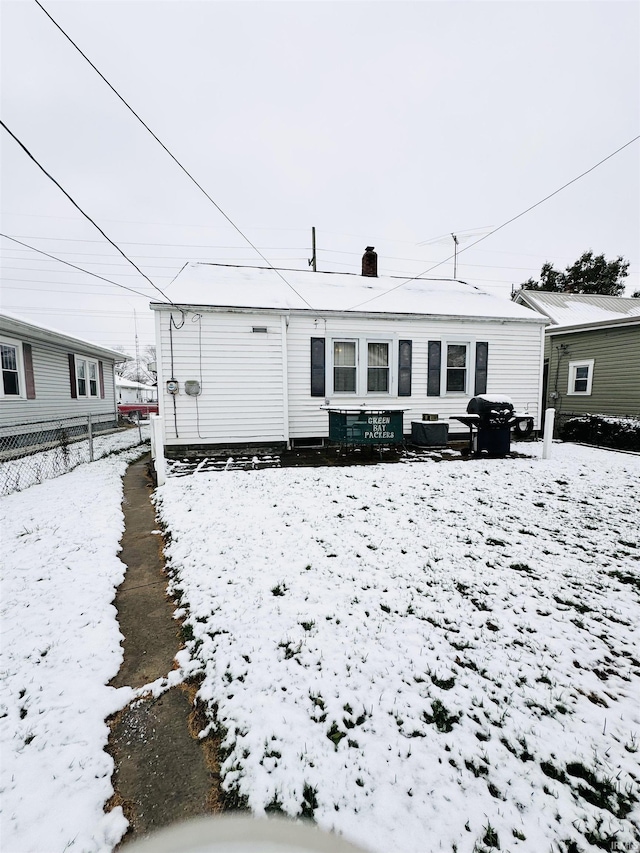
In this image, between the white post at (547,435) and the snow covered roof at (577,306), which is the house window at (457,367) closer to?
the white post at (547,435)

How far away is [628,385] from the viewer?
1238cm

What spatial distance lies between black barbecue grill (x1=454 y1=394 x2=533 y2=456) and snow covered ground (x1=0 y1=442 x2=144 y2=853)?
793cm

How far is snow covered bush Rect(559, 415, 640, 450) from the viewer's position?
34.5 ft

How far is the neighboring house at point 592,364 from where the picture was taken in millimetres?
12289

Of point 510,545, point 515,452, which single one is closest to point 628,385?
point 515,452

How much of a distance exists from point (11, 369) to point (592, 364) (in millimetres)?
19550

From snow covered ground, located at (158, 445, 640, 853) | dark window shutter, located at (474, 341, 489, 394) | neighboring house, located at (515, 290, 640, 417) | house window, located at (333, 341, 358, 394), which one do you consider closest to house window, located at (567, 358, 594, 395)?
neighboring house, located at (515, 290, 640, 417)

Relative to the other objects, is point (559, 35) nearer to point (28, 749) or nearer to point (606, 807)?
point (606, 807)

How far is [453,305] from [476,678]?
11.2m

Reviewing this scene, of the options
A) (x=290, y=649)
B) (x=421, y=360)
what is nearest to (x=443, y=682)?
(x=290, y=649)

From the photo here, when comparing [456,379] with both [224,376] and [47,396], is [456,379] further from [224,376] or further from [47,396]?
[47,396]

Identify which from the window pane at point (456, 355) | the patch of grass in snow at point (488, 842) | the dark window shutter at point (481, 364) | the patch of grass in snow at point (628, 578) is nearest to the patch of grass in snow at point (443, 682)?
the patch of grass in snow at point (488, 842)

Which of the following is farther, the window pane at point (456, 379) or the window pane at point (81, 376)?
the window pane at point (81, 376)

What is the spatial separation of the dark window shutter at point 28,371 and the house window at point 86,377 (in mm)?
3117
